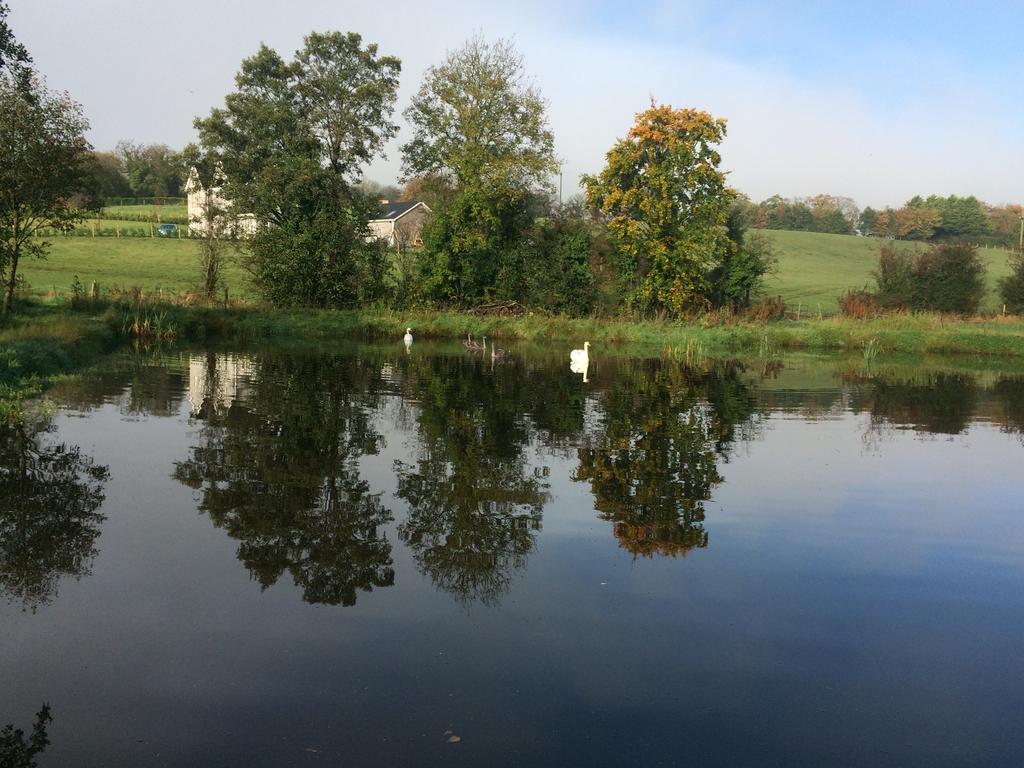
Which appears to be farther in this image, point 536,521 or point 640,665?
point 536,521

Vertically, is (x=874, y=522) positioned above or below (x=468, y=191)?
below

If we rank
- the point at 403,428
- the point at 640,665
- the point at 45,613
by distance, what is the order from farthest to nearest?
1. the point at 403,428
2. the point at 45,613
3. the point at 640,665

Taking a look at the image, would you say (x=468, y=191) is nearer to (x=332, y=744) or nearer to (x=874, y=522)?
(x=874, y=522)

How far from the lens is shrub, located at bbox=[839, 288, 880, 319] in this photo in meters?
40.1

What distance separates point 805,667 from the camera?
6.03 m

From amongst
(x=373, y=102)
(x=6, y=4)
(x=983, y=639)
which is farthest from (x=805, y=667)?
(x=373, y=102)

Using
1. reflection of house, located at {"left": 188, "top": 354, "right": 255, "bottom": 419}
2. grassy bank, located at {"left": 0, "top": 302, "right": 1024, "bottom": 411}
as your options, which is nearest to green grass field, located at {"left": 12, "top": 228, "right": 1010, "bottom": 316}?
grassy bank, located at {"left": 0, "top": 302, "right": 1024, "bottom": 411}

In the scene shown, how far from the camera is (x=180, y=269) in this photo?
5619cm

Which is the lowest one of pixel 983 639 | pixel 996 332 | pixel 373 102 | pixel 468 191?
pixel 983 639

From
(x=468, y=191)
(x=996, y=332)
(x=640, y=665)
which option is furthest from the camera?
(x=468, y=191)

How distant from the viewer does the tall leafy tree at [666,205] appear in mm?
40312

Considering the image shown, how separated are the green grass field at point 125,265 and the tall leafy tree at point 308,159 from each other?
5922 millimetres

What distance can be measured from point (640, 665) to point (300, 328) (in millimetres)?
33968

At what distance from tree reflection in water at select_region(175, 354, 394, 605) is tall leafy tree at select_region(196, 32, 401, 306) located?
2128 centimetres
